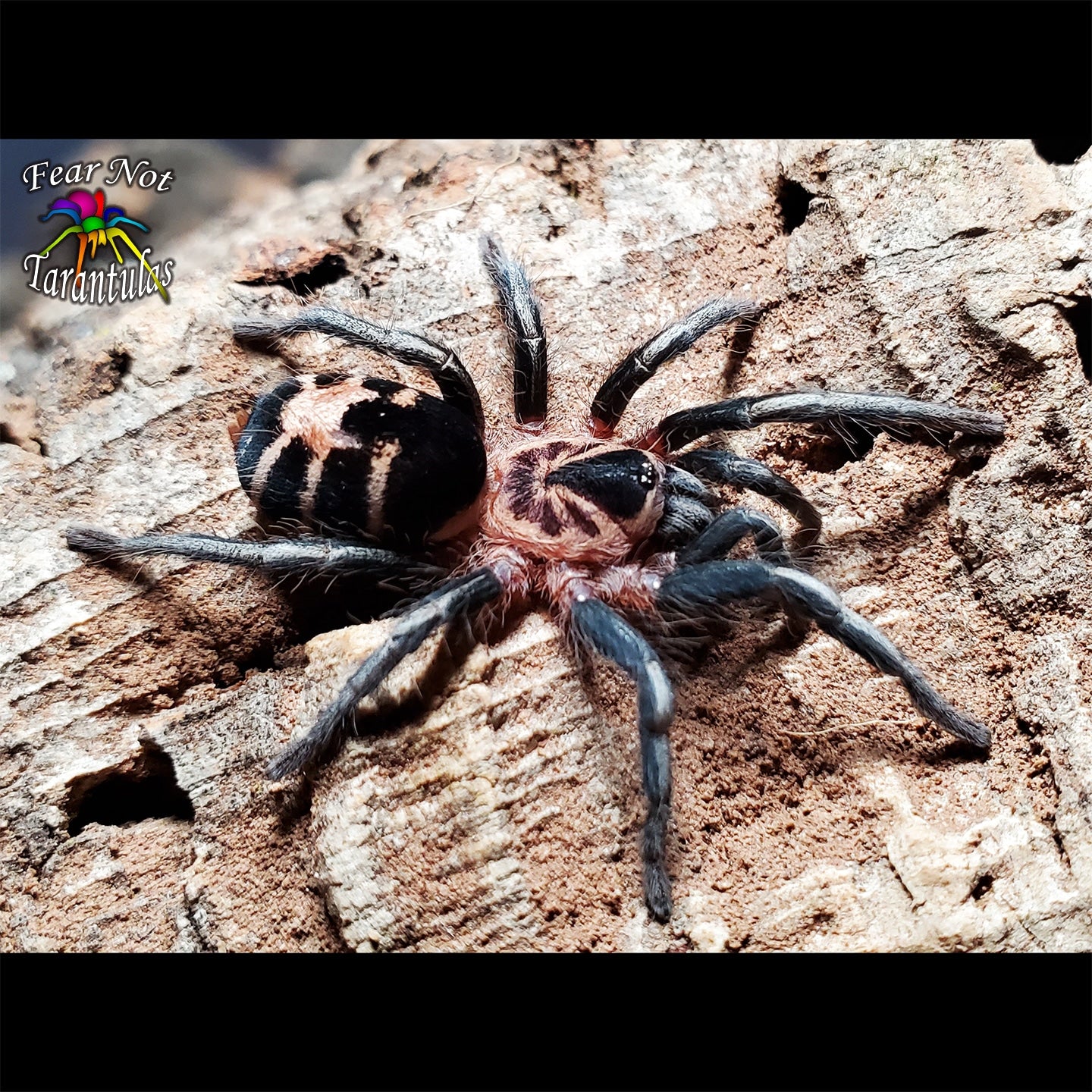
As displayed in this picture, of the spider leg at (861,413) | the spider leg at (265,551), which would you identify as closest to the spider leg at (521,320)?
the spider leg at (861,413)

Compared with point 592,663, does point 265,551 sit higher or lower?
higher

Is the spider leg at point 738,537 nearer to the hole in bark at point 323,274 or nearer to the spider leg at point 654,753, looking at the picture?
the spider leg at point 654,753

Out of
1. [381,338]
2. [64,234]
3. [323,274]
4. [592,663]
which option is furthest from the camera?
[323,274]

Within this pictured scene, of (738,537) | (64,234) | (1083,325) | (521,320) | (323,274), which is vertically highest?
(64,234)

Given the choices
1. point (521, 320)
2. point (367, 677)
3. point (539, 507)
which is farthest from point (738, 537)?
point (367, 677)

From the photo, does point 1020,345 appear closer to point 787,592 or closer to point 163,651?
point 787,592
